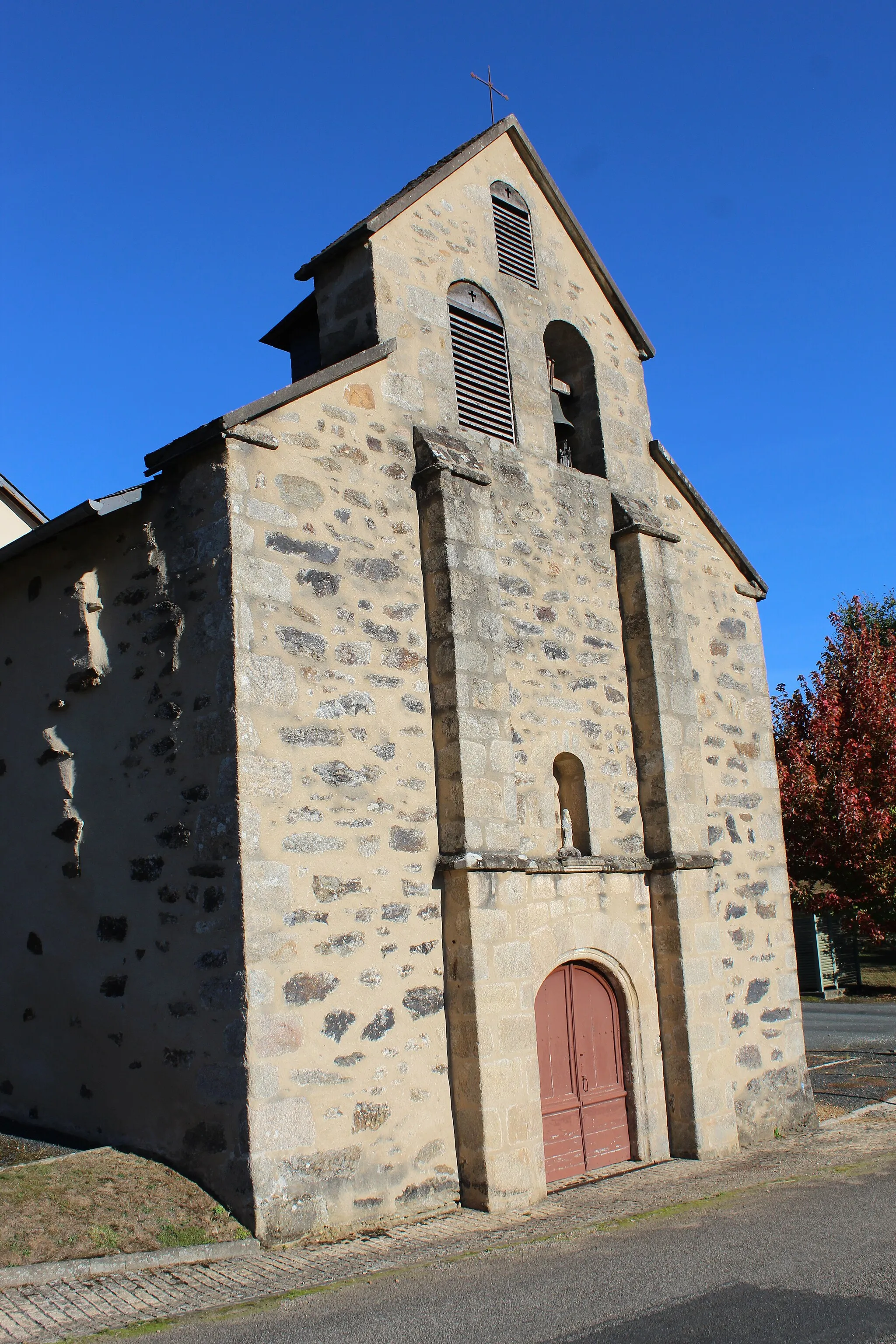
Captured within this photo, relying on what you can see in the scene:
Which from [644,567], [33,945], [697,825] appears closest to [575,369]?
[644,567]

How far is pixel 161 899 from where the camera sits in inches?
258

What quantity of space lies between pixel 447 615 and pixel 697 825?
3.17 metres

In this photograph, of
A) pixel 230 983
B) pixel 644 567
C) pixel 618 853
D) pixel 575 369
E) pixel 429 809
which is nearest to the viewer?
pixel 230 983

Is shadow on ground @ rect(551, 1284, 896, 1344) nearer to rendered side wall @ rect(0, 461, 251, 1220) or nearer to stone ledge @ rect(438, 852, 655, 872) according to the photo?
rendered side wall @ rect(0, 461, 251, 1220)

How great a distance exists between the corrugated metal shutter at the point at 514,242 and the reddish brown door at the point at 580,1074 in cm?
611

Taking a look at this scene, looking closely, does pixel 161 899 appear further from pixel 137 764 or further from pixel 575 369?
pixel 575 369

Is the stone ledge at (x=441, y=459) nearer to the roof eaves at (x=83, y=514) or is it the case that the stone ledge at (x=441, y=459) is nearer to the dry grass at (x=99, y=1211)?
the roof eaves at (x=83, y=514)

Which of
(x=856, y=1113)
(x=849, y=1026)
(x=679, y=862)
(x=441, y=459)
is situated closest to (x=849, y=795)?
(x=849, y=1026)

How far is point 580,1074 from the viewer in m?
7.93

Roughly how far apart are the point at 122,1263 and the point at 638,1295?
2.59 metres

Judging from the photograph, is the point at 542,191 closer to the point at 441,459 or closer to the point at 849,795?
the point at 441,459

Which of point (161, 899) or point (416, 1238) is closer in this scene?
point (416, 1238)

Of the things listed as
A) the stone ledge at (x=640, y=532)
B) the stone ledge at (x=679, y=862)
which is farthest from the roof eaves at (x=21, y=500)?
the stone ledge at (x=679, y=862)

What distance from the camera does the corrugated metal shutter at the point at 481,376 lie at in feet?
28.0
